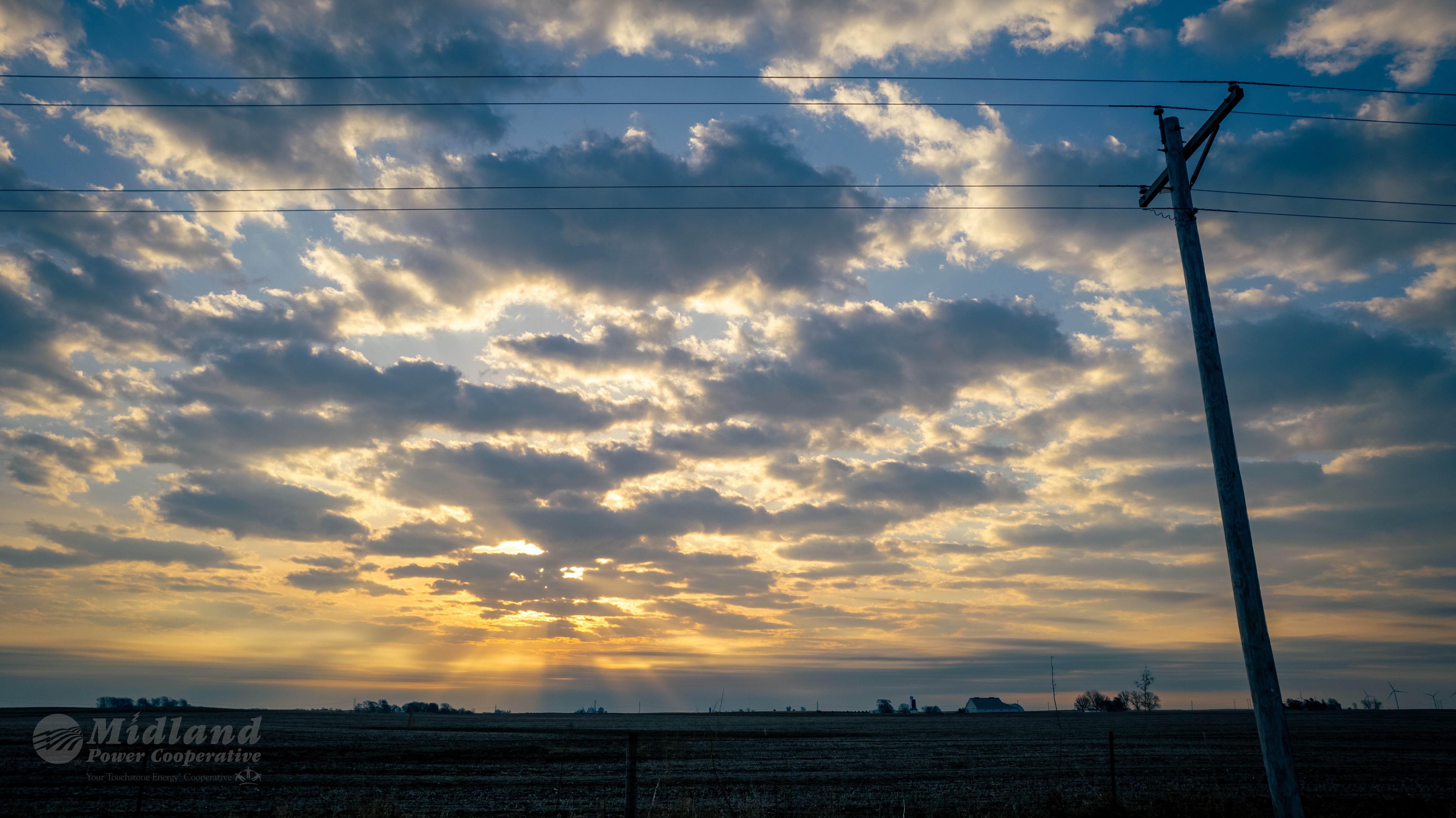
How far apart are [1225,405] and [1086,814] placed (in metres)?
10.5

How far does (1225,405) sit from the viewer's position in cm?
1119

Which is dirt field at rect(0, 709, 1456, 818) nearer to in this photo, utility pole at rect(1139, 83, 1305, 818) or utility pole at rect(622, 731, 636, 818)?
utility pole at rect(622, 731, 636, 818)

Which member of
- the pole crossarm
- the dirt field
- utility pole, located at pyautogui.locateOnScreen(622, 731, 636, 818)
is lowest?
the dirt field

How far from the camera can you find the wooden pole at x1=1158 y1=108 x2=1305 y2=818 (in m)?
10.2

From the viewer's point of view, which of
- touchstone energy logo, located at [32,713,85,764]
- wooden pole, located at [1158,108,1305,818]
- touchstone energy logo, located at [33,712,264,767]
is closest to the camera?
wooden pole, located at [1158,108,1305,818]

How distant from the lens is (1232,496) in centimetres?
1073

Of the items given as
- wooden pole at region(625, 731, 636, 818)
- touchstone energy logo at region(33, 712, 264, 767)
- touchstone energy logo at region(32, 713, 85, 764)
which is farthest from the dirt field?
wooden pole at region(625, 731, 636, 818)

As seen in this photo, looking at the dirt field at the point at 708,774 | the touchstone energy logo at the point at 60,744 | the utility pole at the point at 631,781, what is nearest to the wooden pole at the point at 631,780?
the utility pole at the point at 631,781

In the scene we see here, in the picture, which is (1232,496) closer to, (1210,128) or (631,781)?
(1210,128)

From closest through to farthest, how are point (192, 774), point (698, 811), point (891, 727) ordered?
point (698, 811)
point (192, 774)
point (891, 727)

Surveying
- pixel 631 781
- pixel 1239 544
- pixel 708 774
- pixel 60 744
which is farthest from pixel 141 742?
pixel 1239 544

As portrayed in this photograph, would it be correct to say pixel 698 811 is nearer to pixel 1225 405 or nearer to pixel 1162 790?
pixel 1225 405

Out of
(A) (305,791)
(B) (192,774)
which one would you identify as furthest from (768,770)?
(B) (192,774)

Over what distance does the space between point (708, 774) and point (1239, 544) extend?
1126 inches
